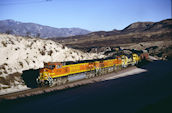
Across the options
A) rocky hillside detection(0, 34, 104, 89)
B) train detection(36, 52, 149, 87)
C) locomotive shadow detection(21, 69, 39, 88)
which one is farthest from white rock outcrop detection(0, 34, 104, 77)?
train detection(36, 52, 149, 87)

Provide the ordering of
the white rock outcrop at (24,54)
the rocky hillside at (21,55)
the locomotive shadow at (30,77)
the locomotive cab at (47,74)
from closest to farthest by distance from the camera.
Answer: the locomotive cab at (47,74) → the locomotive shadow at (30,77) → the rocky hillside at (21,55) → the white rock outcrop at (24,54)

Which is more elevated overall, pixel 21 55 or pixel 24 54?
pixel 24 54

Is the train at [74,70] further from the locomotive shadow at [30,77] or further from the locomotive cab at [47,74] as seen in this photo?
the locomotive shadow at [30,77]

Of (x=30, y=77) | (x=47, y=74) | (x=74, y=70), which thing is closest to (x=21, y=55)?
(x=30, y=77)

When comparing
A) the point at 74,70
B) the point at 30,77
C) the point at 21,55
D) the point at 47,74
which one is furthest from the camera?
the point at 21,55

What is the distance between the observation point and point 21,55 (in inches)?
1359

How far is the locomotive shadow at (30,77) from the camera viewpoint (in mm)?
27842

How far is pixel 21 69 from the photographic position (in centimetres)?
3122

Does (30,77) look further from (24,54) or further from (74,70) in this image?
(74,70)

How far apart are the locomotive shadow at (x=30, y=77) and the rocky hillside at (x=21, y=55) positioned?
93cm

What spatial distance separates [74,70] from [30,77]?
8.43m

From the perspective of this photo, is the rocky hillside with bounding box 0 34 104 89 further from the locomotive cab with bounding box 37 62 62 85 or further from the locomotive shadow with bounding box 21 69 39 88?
the locomotive cab with bounding box 37 62 62 85

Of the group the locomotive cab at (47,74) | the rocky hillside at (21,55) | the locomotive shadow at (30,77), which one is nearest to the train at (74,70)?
the locomotive cab at (47,74)

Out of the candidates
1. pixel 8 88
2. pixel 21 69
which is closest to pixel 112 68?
pixel 21 69
